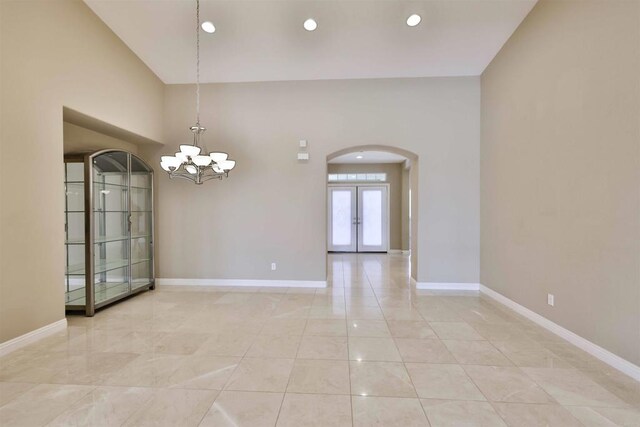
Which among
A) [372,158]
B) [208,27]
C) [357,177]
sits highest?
[208,27]

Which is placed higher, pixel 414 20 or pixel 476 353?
pixel 414 20

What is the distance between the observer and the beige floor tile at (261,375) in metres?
2.08

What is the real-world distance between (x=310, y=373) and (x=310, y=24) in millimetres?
3918

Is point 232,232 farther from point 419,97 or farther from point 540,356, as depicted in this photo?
point 540,356

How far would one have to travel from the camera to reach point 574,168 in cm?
272

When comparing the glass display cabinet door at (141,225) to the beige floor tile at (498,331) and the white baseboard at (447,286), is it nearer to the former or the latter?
the white baseboard at (447,286)

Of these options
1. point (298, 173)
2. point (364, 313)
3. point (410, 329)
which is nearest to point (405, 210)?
point (298, 173)

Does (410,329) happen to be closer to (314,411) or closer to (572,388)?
(572,388)

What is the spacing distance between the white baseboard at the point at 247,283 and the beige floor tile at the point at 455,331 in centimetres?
210

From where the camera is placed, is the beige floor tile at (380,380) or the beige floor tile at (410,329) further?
the beige floor tile at (410,329)

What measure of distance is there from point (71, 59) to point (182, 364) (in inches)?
141

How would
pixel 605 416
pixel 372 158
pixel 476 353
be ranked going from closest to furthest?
pixel 605 416, pixel 476 353, pixel 372 158

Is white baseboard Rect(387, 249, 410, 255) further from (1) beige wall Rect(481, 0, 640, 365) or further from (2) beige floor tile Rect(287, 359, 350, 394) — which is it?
(2) beige floor tile Rect(287, 359, 350, 394)

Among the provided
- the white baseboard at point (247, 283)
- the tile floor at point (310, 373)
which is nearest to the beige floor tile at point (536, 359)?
the tile floor at point (310, 373)
